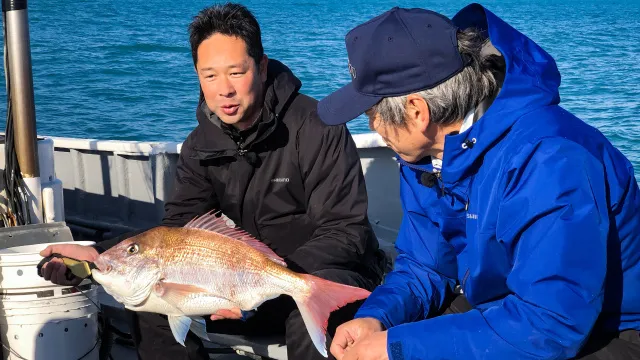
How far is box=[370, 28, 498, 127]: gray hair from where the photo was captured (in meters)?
2.40

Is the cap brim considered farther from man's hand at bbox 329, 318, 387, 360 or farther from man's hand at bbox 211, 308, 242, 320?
man's hand at bbox 211, 308, 242, 320

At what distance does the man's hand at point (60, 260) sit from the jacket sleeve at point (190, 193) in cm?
49

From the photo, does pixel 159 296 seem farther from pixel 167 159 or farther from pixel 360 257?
pixel 167 159

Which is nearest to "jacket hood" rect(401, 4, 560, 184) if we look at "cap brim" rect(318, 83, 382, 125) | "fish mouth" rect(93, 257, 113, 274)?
"cap brim" rect(318, 83, 382, 125)

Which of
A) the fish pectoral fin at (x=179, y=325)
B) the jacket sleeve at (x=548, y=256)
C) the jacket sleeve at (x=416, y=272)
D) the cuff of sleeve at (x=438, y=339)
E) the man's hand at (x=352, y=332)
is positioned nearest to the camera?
the jacket sleeve at (x=548, y=256)

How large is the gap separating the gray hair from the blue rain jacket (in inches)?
3.8

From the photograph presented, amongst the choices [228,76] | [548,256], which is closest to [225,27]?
[228,76]

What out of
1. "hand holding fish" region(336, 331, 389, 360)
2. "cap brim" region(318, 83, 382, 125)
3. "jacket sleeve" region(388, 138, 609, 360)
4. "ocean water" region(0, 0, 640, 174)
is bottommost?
"ocean water" region(0, 0, 640, 174)

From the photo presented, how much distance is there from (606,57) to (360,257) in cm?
2484

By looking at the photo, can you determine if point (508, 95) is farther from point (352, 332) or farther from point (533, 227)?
point (352, 332)

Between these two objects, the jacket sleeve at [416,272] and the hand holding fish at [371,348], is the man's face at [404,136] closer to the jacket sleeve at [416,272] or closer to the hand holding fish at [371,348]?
the jacket sleeve at [416,272]

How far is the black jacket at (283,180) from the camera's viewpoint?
3.56m

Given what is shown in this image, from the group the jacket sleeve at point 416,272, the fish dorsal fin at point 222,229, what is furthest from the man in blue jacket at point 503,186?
the fish dorsal fin at point 222,229

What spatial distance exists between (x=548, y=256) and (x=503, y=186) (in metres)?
0.26
